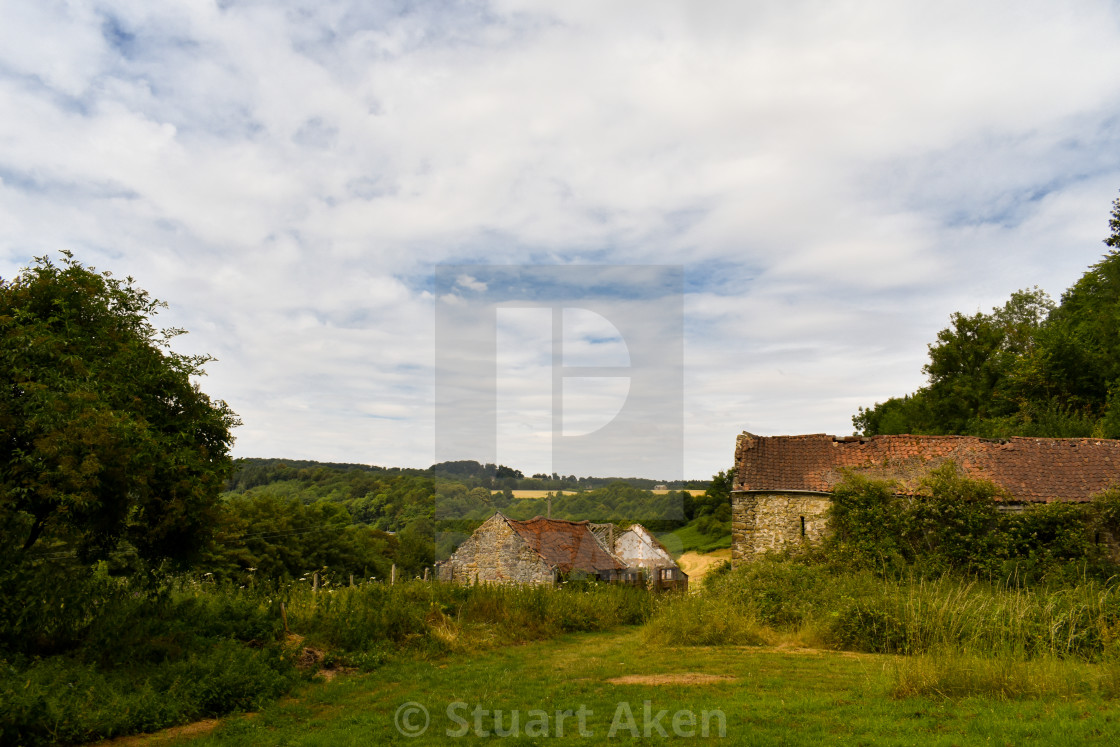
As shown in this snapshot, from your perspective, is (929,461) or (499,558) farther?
(499,558)

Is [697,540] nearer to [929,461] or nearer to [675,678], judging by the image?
[929,461]

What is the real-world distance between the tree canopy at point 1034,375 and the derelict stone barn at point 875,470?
7.63 metres

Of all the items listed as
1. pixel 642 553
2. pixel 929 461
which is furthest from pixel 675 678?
pixel 642 553

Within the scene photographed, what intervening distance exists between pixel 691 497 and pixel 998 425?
1163 inches

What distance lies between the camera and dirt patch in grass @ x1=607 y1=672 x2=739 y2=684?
28.3 ft

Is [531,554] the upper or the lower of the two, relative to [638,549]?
upper

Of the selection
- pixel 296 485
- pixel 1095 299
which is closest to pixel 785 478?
pixel 1095 299

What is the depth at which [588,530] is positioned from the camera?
2917 cm

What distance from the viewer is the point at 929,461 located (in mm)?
20156

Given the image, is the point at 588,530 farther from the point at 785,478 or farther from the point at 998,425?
the point at 998,425

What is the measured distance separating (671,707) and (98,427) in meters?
7.45

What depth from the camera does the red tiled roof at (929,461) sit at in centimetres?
1848

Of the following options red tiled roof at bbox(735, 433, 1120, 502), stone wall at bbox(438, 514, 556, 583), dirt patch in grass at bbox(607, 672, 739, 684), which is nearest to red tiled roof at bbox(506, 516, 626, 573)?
stone wall at bbox(438, 514, 556, 583)

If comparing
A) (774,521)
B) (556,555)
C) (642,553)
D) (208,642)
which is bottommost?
(642,553)
